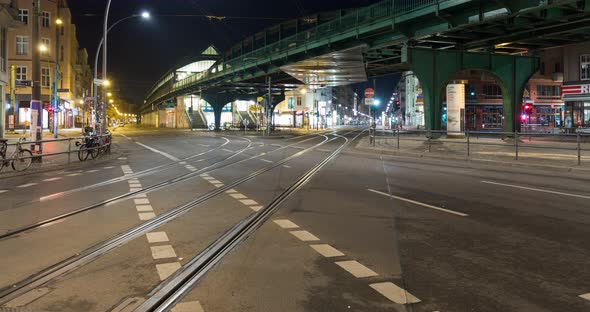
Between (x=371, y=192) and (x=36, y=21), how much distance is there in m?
16.0

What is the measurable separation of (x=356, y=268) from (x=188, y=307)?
2086 millimetres

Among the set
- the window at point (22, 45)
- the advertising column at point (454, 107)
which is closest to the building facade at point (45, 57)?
the window at point (22, 45)

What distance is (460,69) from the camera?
32125mm

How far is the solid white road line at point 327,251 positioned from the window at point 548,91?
8029cm

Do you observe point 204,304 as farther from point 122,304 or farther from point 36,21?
point 36,21

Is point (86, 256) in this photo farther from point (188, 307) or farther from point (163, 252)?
point (188, 307)

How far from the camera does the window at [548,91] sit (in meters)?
77.9

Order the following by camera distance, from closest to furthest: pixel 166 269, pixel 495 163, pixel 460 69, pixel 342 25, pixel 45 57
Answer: pixel 166 269 < pixel 495 163 < pixel 460 69 < pixel 342 25 < pixel 45 57

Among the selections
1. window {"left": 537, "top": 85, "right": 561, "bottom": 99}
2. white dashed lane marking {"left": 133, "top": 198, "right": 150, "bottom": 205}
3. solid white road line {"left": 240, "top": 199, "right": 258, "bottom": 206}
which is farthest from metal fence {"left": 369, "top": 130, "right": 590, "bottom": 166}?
window {"left": 537, "top": 85, "right": 561, "bottom": 99}

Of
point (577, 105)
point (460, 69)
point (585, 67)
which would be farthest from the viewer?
point (585, 67)

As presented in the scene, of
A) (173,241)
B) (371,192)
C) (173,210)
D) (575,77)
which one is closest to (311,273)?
(173,241)

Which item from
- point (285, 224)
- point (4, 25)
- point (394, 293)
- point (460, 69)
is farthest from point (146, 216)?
point (460, 69)

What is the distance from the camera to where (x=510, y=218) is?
9.18 m

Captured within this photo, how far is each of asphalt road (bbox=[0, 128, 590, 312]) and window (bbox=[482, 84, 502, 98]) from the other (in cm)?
6950
